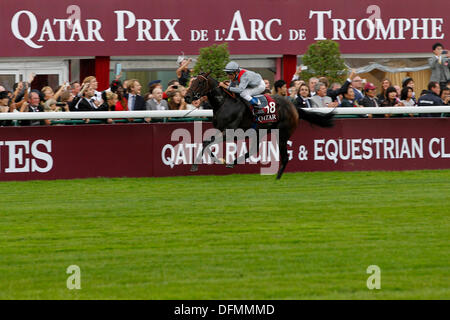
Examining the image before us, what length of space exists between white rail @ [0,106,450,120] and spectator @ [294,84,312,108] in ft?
2.40

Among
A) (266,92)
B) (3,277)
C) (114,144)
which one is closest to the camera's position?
(3,277)

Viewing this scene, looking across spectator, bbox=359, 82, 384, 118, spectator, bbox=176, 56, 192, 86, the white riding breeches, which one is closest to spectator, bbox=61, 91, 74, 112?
the white riding breeches

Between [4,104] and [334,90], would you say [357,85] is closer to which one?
[334,90]

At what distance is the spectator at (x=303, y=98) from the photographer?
16377mm

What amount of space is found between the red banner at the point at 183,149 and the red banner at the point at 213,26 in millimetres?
7505

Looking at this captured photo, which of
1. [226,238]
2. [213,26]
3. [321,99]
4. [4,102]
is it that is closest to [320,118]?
[321,99]

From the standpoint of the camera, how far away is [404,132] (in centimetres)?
1620

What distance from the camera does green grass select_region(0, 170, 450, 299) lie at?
7.46m

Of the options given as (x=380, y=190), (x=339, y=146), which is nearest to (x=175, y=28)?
(x=339, y=146)

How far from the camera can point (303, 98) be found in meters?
16.5

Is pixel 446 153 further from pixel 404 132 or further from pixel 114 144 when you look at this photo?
pixel 114 144

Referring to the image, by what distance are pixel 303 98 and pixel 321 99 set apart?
1.08ft
